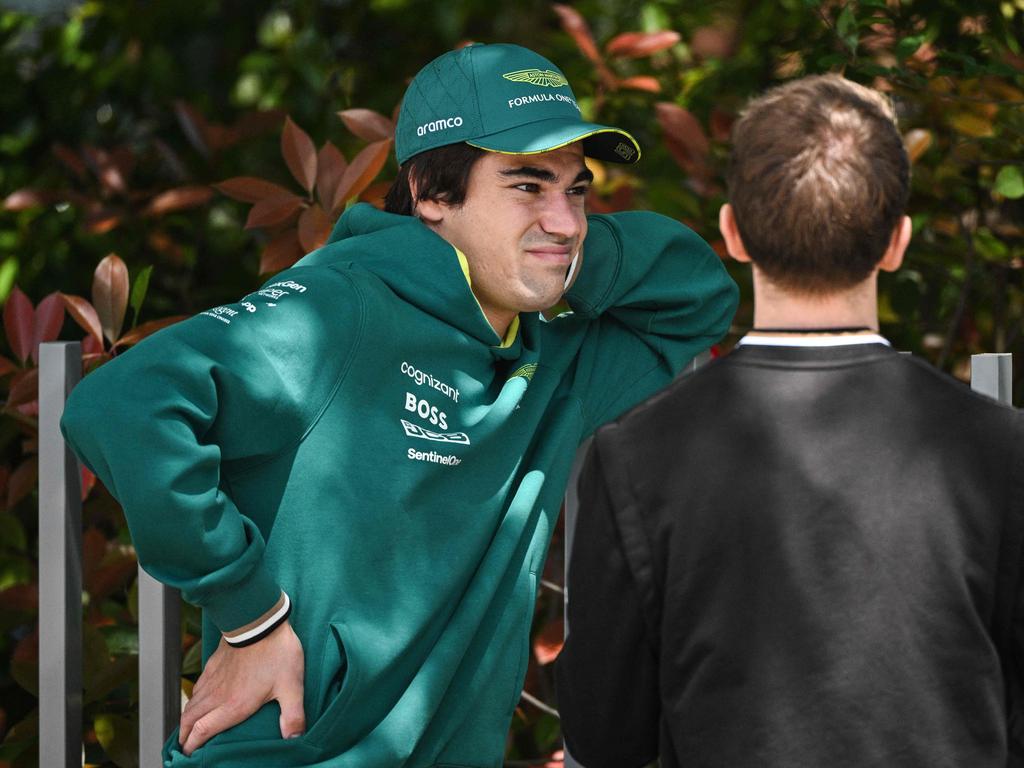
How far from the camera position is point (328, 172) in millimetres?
2672

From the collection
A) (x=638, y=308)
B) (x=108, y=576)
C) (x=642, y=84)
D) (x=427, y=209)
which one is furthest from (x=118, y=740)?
(x=642, y=84)

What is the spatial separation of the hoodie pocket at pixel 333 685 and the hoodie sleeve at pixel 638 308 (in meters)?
0.67

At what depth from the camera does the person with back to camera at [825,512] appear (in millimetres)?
1454

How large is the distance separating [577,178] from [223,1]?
2530 mm

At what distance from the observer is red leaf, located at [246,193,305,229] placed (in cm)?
263

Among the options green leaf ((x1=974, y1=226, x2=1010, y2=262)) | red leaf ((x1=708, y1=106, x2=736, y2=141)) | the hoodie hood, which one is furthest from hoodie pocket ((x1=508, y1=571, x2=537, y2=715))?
green leaf ((x1=974, y1=226, x2=1010, y2=262))

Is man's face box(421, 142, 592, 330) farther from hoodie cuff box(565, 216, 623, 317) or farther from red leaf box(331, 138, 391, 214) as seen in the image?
red leaf box(331, 138, 391, 214)

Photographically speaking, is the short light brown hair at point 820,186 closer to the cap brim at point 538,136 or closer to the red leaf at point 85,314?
the cap brim at point 538,136

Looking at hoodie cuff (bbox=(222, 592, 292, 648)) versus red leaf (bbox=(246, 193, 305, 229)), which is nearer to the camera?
hoodie cuff (bbox=(222, 592, 292, 648))

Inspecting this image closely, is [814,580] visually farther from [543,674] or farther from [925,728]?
[543,674]

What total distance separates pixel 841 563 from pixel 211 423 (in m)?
0.87

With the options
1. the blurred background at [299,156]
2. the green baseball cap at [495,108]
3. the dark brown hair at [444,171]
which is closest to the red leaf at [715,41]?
the blurred background at [299,156]

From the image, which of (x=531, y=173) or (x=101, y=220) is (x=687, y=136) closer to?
(x=531, y=173)

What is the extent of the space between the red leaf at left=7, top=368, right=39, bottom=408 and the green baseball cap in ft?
2.61
